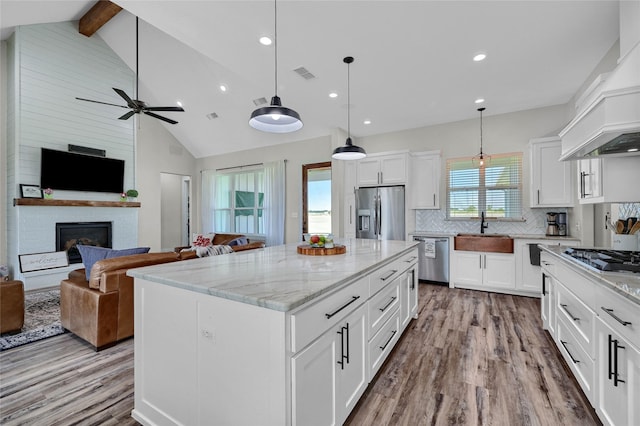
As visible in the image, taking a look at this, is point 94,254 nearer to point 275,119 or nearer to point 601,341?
point 275,119

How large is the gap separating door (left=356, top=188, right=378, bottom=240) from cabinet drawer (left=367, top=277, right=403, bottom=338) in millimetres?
2613

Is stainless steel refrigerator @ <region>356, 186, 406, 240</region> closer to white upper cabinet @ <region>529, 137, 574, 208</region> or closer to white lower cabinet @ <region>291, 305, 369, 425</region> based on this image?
white upper cabinet @ <region>529, 137, 574, 208</region>

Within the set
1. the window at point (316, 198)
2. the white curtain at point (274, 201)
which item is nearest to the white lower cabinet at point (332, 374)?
the window at point (316, 198)

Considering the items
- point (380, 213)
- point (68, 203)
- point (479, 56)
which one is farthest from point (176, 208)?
point (479, 56)

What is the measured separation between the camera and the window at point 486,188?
468cm

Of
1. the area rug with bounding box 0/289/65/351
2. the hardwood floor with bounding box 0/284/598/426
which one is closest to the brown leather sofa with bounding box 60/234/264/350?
the hardwood floor with bounding box 0/284/598/426

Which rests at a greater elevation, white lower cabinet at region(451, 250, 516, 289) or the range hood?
the range hood

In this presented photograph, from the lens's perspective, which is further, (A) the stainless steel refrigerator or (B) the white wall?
(B) the white wall

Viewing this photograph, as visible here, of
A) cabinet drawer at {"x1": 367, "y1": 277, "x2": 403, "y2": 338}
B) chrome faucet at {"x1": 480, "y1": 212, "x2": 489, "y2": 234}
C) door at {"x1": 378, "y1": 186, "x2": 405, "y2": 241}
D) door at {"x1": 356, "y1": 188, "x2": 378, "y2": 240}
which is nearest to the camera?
cabinet drawer at {"x1": 367, "y1": 277, "x2": 403, "y2": 338}

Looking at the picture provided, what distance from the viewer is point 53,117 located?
4914 mm

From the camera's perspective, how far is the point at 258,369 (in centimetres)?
115

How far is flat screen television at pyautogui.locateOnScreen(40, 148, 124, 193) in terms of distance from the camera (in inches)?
190

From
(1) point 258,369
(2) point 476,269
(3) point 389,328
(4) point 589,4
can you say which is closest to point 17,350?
(1) point 258,369

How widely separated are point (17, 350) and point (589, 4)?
5939 mm
